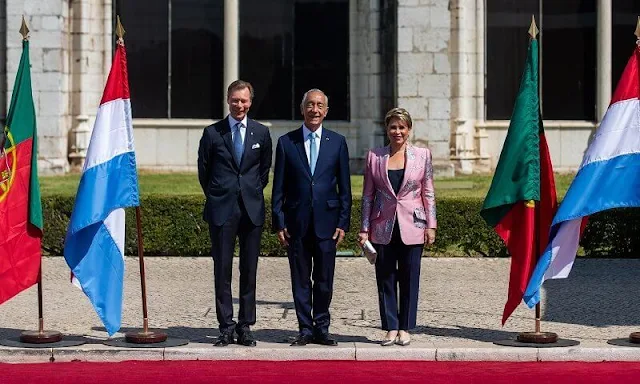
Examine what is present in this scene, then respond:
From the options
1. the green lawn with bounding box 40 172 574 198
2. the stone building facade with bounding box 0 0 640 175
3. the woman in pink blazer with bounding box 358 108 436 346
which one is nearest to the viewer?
the woman in pink blazer with bounding box 358 108 436 346

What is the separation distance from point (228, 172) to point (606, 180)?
330 cm

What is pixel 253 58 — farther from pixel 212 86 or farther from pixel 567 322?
pixel 567 322

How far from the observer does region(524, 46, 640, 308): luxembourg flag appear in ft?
48.8

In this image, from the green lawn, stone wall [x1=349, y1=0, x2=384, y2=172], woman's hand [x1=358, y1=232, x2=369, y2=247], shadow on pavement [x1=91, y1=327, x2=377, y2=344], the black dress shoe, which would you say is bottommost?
shadow on pavement [x1=91, y1=327, x2=377, y2=344]

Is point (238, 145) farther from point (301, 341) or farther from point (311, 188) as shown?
point (301, 341)

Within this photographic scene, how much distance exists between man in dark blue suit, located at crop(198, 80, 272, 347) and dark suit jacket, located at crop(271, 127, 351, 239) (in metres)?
0.19

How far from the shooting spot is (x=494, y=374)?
13086 mm

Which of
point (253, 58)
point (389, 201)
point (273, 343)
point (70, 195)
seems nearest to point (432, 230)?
point (389, 201)

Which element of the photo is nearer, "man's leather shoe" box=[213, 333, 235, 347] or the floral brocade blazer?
"man's leather shoe" box=[213, 333, 235, 347]

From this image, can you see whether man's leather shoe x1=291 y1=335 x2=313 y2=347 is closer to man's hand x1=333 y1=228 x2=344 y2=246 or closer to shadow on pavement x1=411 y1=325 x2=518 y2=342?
man's hand x1=333 y1=228 x2=344 y2=246

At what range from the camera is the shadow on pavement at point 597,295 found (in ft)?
53.5

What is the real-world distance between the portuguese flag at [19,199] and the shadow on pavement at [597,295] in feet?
16.1

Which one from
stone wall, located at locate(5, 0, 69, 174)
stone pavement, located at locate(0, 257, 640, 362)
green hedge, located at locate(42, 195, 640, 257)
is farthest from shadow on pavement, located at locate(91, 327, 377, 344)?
stone wall, located at locate(5, 0, 69, 174)

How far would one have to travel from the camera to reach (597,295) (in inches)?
712
